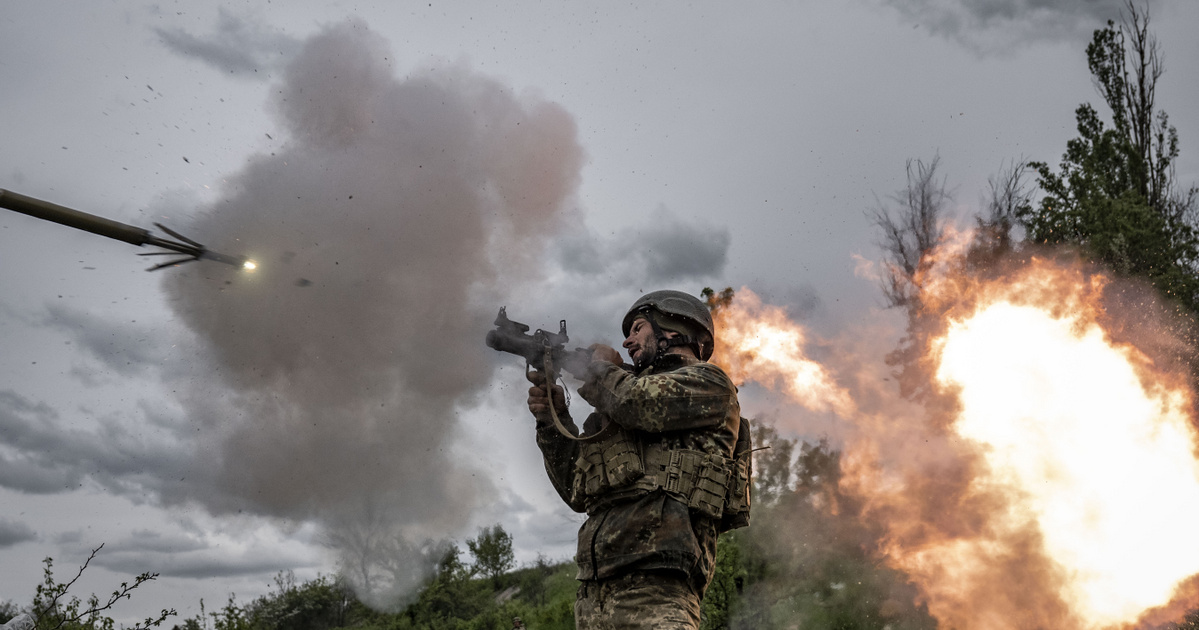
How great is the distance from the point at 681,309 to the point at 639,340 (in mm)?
384

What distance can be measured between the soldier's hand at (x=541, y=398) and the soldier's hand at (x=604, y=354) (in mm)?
377

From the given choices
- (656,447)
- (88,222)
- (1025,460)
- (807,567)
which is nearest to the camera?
(656,447)

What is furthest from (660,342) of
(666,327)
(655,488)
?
(655,488)

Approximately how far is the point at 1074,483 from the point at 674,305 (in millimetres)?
9833

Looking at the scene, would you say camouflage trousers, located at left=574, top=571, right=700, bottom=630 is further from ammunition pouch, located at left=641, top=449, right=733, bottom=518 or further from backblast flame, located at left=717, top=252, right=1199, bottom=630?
A: backblast flame, located at left=717, top=252, right=1199, bottom=630

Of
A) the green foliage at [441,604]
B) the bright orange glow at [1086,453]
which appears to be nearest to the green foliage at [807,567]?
the bright orange glow at [1086,453]

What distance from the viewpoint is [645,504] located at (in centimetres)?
502

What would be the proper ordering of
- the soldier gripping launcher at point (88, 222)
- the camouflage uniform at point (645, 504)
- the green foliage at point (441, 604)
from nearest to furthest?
the camouflage uniform at point (645, 504) < the soldier gripping launcher at point (88, 222) < the green foliage at point (441, 604)

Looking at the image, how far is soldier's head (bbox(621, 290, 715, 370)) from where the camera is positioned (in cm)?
585

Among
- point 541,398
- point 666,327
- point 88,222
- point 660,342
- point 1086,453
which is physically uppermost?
point 88,222

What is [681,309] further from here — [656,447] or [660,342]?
[656,447]

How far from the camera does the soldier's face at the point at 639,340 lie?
5859 millimetres

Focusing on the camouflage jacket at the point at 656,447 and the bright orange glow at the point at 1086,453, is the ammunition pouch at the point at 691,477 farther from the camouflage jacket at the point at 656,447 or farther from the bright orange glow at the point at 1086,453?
the bright orange glow at the point at 1086,453

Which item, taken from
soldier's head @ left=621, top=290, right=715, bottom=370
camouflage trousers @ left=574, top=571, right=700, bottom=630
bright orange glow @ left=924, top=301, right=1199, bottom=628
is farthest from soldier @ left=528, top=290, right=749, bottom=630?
bright orange glow @ left=924, top=301, right=1199, bottom=628
